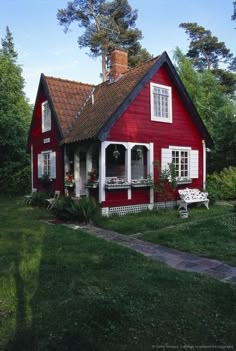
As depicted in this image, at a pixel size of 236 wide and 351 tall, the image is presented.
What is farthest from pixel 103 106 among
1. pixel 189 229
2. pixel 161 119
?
pixel 189 229

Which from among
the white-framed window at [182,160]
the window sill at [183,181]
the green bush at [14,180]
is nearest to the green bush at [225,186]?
the white-framed window at [182,160]

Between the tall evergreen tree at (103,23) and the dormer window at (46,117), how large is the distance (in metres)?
15.8

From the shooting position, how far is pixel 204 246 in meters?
7.48

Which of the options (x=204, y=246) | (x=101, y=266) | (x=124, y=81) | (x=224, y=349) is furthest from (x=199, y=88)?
(x=224, y=349)

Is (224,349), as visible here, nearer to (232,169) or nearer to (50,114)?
(50,114)

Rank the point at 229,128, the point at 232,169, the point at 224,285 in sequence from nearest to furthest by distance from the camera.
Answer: the point at 224,285
the point at 232,169
the point at 229,128

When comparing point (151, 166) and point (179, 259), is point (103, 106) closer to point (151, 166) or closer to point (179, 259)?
point (151, 166)

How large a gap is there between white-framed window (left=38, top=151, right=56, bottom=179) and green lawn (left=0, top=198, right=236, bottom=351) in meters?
9.30

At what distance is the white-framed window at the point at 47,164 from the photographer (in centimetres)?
1592

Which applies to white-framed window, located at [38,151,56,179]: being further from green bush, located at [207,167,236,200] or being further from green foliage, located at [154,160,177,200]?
green bush, located at [207,167,236,200]

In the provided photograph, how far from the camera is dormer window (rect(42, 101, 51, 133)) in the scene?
Result: 16491 mm

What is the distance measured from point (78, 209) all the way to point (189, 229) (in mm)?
3697

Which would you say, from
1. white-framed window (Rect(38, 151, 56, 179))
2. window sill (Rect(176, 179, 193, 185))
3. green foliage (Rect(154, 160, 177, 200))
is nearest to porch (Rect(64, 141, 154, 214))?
green foliage (Rect(154, 160, 177, 200))

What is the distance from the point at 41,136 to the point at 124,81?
542cm
